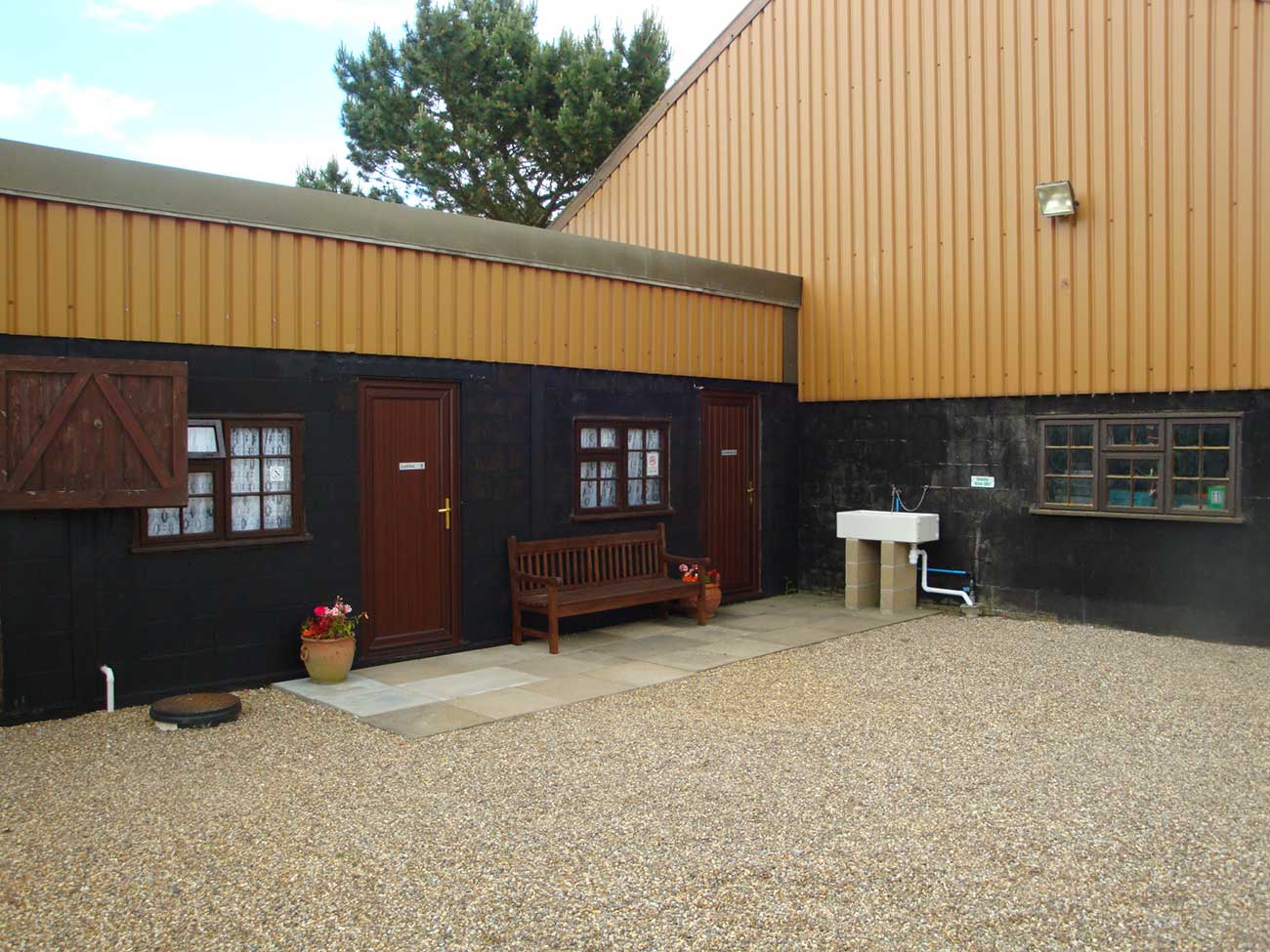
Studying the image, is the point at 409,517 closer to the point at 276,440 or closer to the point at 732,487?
the point at 276,440

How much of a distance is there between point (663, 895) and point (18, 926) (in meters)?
2.29

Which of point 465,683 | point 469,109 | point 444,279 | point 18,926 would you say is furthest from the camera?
point 469,109

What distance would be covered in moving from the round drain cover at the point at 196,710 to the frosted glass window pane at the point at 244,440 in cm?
170

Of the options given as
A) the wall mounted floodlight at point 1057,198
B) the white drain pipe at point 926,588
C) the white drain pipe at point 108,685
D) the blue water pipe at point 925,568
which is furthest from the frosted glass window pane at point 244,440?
the wall mounted floodlight at point 1057,198

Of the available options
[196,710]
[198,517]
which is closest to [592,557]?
[198,517]

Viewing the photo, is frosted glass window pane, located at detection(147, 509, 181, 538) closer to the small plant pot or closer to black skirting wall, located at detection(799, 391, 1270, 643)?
the small plant pot

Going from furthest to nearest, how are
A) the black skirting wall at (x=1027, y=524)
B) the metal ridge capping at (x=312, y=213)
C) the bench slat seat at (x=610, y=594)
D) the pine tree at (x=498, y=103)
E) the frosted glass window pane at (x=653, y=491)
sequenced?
1. the pine tree at (x=498, y=103)
2. the frosted glass window pane at (x=653, y=491)
3. the black skirting wall at (x=1027, y=524)
4. the bench slat seat at (x=610, y=594)
5. the metal ridge capping at (x=312, y=213)

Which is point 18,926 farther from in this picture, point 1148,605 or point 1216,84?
point 1216,84

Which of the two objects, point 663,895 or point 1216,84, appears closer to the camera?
point 663,895

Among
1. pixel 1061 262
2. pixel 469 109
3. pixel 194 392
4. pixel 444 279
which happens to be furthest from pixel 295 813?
pixel 469 109

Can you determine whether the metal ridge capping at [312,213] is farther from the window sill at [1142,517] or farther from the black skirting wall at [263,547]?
the window sill at [1142,517]

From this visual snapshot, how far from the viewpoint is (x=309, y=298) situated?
743 cm

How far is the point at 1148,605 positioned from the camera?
9188mm

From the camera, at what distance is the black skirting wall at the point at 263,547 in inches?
249
